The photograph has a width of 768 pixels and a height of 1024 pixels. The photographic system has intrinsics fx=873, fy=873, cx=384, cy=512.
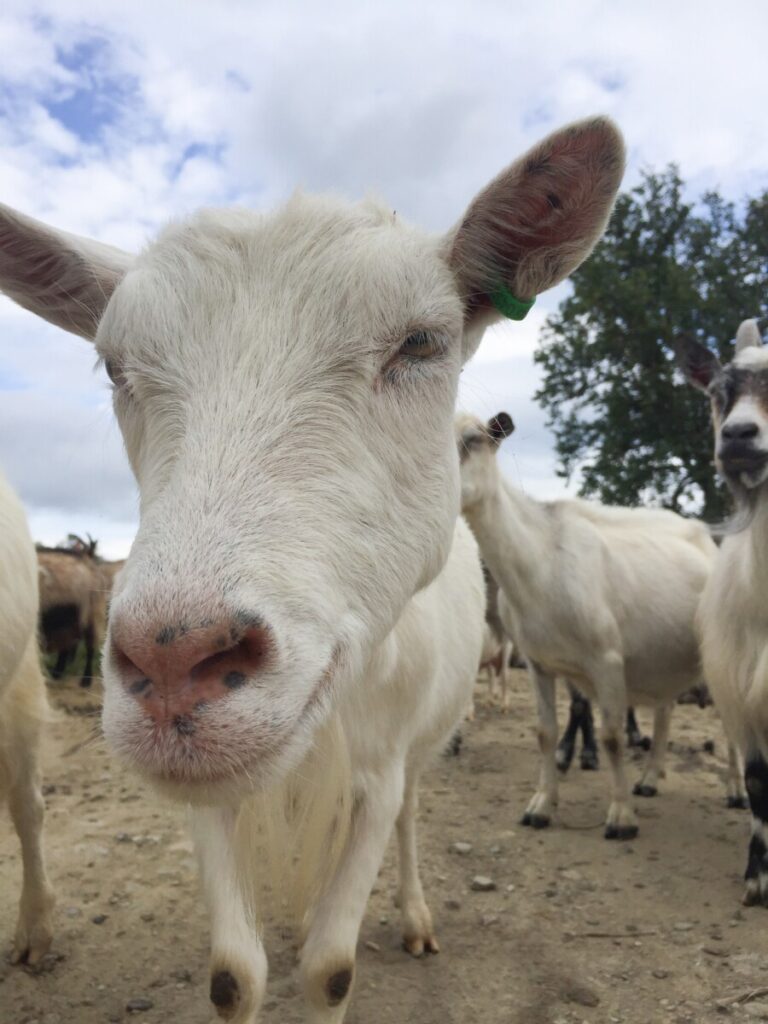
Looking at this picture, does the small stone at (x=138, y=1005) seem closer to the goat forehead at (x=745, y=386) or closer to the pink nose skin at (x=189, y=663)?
the pink nose skin at (x=189, y=663)

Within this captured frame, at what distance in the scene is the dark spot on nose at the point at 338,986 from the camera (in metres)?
2.59

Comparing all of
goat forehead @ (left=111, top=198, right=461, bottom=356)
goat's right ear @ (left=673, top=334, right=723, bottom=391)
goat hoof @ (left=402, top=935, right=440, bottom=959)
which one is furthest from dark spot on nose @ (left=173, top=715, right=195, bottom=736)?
goat's right ear @ (left=673, top=334, right=723, bottom=391)

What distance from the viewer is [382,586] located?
1871 mm

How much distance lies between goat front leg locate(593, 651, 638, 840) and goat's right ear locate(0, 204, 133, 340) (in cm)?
444

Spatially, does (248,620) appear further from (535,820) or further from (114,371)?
(535,820)

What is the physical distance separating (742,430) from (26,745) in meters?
3.80

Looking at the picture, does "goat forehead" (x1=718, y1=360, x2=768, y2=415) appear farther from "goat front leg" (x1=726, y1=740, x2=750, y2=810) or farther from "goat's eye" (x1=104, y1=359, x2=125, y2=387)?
"goat's eye" (x1=104, y1=359, x2=125, y2=387)

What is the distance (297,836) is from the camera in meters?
2.64

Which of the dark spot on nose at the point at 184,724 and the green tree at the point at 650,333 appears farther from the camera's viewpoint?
the green tree at the point at 650,333

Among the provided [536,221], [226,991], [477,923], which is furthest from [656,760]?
[536,221]

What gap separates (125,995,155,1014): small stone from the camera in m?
3.33

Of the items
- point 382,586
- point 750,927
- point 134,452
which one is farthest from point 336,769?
point 750,927

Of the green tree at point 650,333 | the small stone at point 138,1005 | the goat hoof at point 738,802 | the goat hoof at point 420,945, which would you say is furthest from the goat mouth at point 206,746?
the green tree at point 650,333

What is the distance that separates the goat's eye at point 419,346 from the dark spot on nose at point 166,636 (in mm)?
939
